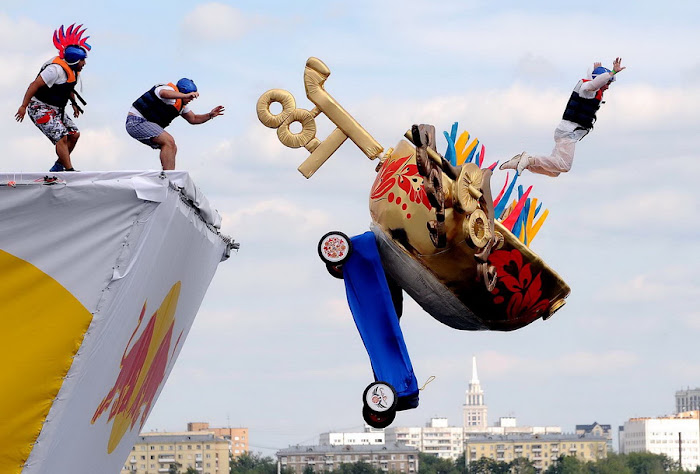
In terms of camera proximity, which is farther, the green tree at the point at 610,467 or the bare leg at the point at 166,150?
the green tree at the point at 610,467

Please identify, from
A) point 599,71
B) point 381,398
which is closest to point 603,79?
point 599,71

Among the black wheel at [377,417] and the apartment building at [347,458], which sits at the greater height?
the black wheel at [377,417]

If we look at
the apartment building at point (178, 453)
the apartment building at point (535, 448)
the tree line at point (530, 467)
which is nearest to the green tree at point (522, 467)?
the tree line at point (530, 467)

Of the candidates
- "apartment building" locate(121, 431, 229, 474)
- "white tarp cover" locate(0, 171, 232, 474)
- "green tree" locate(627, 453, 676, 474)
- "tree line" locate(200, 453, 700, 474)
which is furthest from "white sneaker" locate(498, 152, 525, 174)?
"apartment building" locate(121, 431, 229, 474)

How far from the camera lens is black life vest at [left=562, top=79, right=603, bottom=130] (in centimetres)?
1257

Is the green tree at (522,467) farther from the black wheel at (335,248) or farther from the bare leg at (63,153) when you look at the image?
the bare leg at (63,153)

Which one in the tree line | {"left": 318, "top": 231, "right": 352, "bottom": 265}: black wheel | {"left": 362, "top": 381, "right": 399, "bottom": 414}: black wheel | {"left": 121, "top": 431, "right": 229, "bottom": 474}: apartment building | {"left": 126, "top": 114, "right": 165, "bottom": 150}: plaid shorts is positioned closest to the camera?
{"left": 362, "top": 381, "right": 399, "bottom": 414}: black wheel

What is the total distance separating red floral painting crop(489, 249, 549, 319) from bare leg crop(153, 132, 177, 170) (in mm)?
3100

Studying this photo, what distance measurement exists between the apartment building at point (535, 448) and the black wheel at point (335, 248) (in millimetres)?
143755

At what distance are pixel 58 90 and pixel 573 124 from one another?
4.65 m

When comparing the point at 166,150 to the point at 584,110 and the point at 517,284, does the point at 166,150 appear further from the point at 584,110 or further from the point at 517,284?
the point at 584,110

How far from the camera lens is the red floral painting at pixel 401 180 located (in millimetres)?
11805

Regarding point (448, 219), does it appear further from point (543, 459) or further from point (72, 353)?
point (543, 459)

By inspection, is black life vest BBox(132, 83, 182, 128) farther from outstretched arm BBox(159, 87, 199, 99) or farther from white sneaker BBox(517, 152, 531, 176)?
white sneaker BBox(517, 152, 531, 176)
